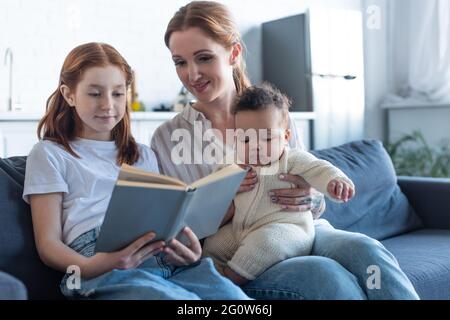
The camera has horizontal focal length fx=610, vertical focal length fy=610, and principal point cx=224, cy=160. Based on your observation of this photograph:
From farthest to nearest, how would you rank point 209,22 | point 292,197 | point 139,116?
point 139,116
point 209,22
point 292,197

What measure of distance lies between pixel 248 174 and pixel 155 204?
0.51 meters

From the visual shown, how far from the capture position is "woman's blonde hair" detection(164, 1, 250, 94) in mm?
1830

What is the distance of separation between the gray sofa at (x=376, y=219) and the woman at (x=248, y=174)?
1.38 feet

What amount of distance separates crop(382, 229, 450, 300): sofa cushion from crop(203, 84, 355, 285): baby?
46 centimetres

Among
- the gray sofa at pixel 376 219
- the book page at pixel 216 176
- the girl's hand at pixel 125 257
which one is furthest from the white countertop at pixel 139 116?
the book page at pixel 216 176

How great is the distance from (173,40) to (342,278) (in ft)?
2.86

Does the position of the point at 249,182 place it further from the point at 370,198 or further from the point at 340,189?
the point at 370,198

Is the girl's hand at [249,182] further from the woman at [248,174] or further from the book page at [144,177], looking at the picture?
the book page at [144,177]

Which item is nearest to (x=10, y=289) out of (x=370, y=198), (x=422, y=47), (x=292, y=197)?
(x=292, y=197)

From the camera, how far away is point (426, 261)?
79.3 inches

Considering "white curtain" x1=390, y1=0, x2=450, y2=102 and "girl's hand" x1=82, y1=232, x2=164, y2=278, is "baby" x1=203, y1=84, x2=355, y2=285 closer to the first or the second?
"girl's hand" x1=82, y1=232, x2=164, y2=278

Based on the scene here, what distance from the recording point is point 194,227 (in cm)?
147

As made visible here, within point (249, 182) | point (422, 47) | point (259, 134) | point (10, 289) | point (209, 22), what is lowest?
point (10, 289)

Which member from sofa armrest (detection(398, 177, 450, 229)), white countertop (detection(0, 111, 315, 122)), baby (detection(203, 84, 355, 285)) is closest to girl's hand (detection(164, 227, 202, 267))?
baby (detection(203, 84, 355, 285))
